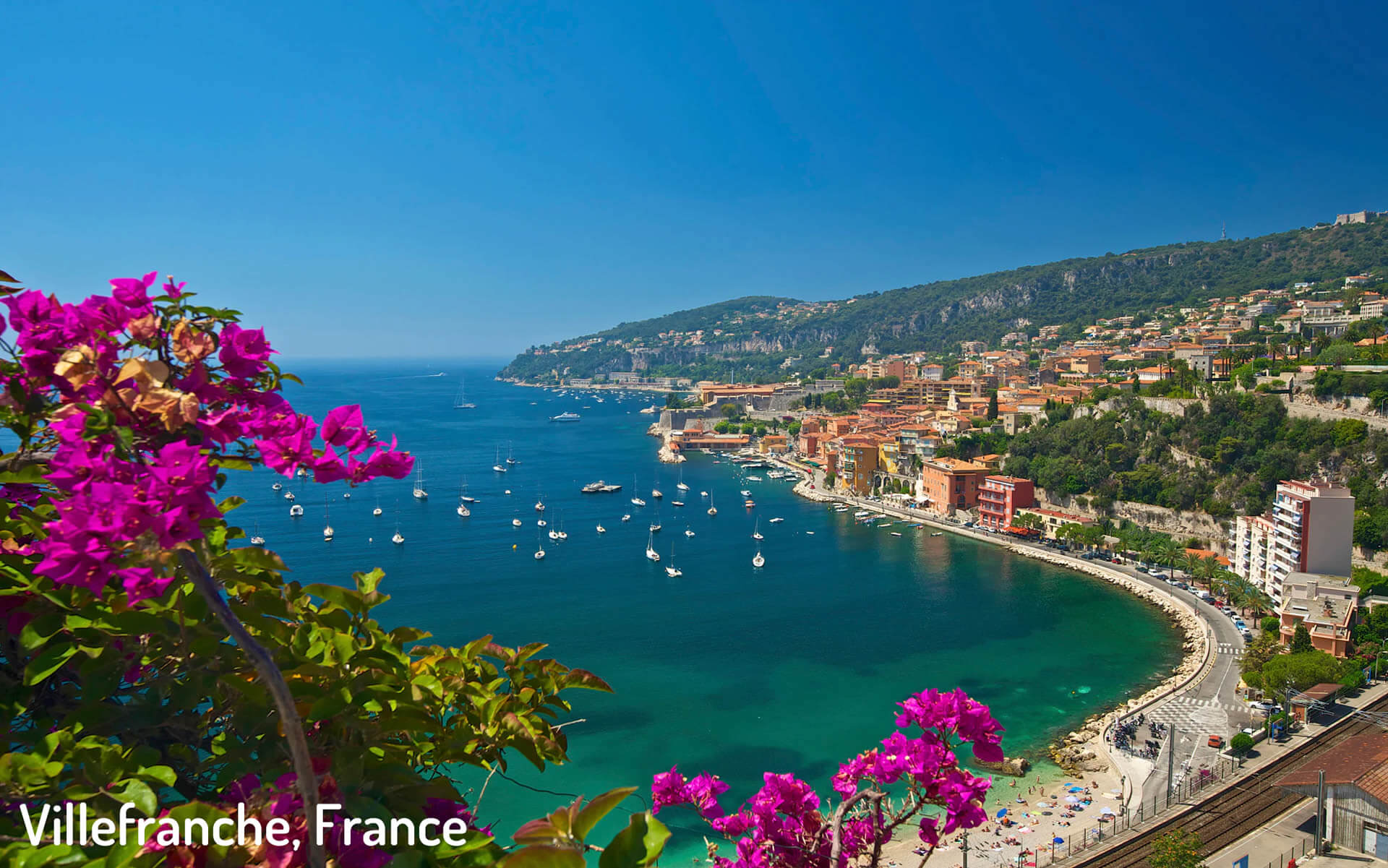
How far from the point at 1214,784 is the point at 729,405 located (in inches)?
1483

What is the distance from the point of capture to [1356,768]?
738cm

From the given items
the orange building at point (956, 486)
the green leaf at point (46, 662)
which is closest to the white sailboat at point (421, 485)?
the orange building at point (956, 486)

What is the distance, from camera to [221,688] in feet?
2.81

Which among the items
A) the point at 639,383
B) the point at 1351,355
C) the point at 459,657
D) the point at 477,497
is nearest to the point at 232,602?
the point at 459,657

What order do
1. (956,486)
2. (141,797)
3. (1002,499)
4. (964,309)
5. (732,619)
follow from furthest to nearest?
(964,309) → (956,486) → (1002,499) → (732,619) → (141,797)

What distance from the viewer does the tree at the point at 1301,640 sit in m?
11.1

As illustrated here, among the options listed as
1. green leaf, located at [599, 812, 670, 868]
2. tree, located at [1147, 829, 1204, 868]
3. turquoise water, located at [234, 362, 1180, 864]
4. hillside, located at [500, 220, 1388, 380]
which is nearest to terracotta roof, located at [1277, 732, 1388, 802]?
tree, located at [1147, 829, 1204, 868]

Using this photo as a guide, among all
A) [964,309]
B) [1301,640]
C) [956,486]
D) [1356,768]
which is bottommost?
[1301,640]

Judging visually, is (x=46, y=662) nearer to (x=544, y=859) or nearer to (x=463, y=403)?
(x=544, y=859)

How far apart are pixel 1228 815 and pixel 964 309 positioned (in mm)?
74932

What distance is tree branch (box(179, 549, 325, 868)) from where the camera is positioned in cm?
50

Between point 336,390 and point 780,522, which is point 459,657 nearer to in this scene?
point 780,522

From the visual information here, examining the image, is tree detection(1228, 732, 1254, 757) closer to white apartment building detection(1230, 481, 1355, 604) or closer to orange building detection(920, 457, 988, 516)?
white apartment building detection(1230, 481, 1355, 604)

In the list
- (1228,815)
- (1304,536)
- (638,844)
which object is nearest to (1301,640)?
(1304,536)
